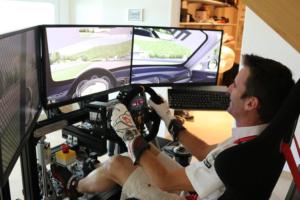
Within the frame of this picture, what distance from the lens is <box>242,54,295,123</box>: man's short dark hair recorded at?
3.70 feet

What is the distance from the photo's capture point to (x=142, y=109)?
1.72m

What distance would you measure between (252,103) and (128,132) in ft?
1.85

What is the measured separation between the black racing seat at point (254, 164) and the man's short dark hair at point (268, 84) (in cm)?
17

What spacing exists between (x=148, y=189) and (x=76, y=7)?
275 centimetres

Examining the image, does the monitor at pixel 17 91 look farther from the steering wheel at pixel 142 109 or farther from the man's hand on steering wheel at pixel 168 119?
the man's hand on steering wheel at pixel 168 119

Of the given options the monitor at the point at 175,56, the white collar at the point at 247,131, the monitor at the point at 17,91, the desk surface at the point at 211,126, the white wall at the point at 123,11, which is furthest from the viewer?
the desk surface at the point at 211,126

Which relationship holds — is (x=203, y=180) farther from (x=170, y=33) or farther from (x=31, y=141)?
(x=170, y=33)

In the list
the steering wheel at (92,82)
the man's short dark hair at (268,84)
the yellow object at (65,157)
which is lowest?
the yellow object at (65,157)

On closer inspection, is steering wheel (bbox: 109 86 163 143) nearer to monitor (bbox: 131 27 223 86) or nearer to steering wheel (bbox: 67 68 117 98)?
steering wheel (bbox: 67 68 117 98)

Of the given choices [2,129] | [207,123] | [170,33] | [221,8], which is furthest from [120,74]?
[221,8]

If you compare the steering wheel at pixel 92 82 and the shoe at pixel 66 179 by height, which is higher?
the steering wheel at pixel 92 82

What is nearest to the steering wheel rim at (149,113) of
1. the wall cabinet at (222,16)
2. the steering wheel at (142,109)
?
the steering wheel at (142,109)

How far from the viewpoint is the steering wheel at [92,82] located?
1580mm

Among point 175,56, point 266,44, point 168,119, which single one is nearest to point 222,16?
point 266,44
